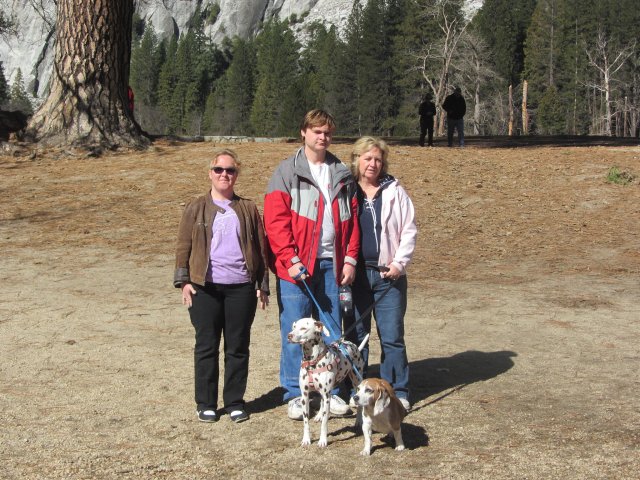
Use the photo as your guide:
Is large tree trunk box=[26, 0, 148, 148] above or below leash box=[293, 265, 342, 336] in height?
above

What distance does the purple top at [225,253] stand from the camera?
17.4 feet

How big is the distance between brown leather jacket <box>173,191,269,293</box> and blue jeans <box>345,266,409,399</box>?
671 mm

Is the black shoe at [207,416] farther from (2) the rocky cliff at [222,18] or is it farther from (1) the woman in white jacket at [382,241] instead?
(2) the rocky cliff at [222,18]

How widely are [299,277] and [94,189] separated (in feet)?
30.2

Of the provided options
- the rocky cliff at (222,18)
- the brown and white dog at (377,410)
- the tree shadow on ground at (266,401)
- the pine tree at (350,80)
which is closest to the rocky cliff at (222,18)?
the rocky cliff at (222,18)

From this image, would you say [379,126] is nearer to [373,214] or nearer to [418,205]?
[418,205]

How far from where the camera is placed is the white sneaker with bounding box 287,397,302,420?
535 cm

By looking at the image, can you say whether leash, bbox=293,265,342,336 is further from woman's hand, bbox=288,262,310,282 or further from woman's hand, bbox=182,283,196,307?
woman's hand, bbox=182,283,196,307

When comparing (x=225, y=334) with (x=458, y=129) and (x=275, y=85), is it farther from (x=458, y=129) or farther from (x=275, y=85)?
(x=275, y=85)

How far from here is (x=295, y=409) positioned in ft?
17.6

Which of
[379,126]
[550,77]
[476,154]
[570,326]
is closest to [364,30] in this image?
[379,126]

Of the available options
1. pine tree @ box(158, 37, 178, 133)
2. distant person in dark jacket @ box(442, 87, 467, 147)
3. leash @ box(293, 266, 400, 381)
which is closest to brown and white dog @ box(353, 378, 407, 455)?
leash @ box(293, 266, 400, 381)

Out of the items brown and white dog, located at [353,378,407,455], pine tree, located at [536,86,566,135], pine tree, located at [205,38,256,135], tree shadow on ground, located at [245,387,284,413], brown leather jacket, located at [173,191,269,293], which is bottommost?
tree shadow on ground, located at [245,387,284,413]

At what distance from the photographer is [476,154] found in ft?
53.9
